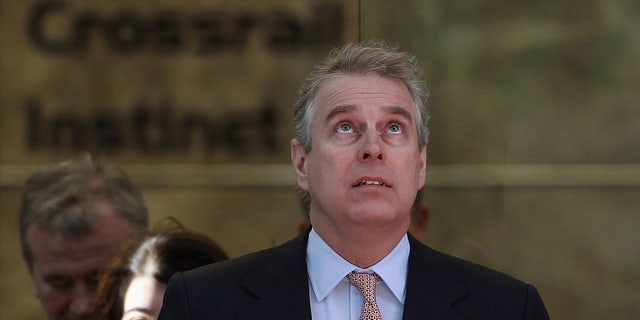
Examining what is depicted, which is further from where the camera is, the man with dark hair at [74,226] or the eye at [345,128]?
the man with dark hair at [74,226]

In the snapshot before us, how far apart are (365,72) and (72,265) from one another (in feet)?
7.04

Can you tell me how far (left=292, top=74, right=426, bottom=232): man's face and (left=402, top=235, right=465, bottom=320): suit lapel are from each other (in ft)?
0.34

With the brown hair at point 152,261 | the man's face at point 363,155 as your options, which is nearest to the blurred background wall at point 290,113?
the brown hair at point 152,261

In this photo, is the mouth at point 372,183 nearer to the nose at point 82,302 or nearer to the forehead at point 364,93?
the forehead at point 364,93

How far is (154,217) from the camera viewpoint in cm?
520

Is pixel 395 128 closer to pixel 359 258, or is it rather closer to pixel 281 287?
pixel 359 258

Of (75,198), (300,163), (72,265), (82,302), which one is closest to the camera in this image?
(300,163)

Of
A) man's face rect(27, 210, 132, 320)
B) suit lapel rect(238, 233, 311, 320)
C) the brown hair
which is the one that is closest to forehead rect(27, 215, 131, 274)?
man's face rect(27, 210, 132, 320)

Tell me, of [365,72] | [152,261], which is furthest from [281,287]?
[152,261]

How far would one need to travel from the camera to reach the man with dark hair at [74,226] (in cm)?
501

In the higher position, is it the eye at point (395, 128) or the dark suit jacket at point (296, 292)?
the eye at point (395, 128)

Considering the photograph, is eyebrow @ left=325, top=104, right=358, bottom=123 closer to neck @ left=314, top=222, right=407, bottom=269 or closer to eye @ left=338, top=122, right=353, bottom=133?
eye @ left=338, top=122, right=353, bottom=133

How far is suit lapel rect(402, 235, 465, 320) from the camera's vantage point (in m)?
3.11

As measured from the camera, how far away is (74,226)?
512 centimetres
